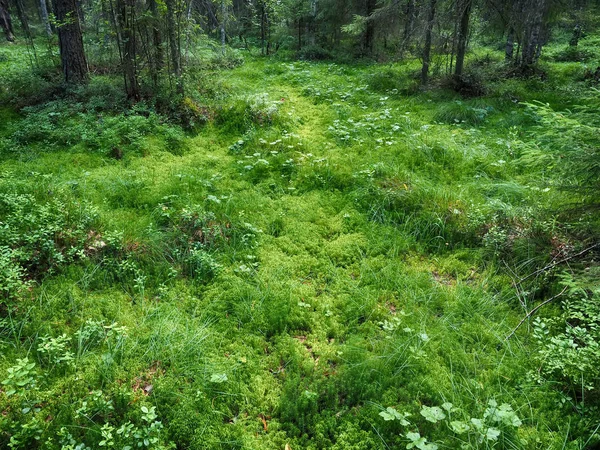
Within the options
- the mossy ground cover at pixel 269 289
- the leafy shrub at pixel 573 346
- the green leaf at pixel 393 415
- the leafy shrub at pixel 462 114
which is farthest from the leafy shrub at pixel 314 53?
the green leaf at pixel 393 415

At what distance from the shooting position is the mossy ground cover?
264cm

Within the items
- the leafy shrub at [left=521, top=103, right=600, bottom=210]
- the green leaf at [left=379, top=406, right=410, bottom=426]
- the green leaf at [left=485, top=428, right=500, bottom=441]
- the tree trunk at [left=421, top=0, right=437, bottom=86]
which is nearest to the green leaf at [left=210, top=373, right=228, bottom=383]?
the green leaf at [left=379, top=406, right=410, bottom=426]

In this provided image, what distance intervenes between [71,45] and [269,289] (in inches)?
342

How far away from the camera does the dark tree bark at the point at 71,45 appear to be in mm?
8125

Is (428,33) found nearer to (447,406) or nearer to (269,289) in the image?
(269,289)

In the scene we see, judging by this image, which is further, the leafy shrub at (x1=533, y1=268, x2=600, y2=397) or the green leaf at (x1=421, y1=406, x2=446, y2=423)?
the leafy shrub at (x1=533, y1=268, x2=600, y2=397)

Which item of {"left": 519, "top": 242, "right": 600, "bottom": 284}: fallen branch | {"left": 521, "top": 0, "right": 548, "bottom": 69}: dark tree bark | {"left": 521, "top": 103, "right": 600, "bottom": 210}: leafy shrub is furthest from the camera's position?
{"left": 521, "top": 0, "right": 548, "bottom": 69}: dark tree bark

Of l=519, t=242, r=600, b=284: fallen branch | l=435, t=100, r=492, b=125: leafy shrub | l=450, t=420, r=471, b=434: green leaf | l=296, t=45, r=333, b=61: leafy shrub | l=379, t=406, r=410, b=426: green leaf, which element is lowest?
l=379, t=406, r=410, b=426: green leaf

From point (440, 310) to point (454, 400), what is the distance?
1108 millimetres

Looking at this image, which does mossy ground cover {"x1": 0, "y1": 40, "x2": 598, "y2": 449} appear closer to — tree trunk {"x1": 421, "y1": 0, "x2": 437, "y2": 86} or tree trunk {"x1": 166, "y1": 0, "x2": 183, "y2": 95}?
tree trunk {"x1": 166, "y1": 0, "x2": 183, "y2": 95}

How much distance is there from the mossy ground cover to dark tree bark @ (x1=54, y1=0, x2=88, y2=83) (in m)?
1.89

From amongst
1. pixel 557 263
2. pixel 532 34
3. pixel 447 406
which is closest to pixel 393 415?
pixel 447 406

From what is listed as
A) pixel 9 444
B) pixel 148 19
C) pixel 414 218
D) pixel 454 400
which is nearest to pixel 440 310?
pixel 454 400

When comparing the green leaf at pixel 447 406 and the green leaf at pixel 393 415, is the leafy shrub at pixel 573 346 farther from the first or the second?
the green leaf at pixel 393 415
